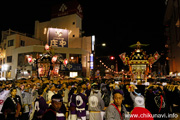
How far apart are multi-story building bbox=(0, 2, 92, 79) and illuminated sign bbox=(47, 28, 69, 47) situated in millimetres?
1906

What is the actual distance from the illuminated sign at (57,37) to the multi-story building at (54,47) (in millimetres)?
1906

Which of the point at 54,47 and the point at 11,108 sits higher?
the point at 54,47

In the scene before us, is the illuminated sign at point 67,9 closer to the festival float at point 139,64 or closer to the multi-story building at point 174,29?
the multi-story building at point 174,29

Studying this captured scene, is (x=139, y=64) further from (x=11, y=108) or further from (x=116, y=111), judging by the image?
(x=116, y=111)

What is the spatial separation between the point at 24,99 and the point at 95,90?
3.75 m

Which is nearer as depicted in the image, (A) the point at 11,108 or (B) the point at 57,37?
(A) the point at 11,108

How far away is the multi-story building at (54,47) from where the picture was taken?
34609 millimetres

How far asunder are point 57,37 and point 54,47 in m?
2.96

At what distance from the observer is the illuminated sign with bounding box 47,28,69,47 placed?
1282 inches

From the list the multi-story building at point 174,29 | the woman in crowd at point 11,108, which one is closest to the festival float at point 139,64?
the multi-story building at point 174,29

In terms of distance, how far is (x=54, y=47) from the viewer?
1398 inches

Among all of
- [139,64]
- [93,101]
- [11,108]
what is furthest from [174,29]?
[11,108]

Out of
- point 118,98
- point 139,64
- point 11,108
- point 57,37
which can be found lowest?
point 11,108

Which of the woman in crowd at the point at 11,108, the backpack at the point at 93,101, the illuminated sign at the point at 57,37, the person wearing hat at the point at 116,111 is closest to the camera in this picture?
the person wearing hat at the point at 116,111
